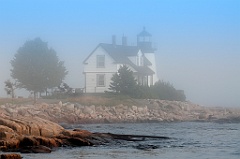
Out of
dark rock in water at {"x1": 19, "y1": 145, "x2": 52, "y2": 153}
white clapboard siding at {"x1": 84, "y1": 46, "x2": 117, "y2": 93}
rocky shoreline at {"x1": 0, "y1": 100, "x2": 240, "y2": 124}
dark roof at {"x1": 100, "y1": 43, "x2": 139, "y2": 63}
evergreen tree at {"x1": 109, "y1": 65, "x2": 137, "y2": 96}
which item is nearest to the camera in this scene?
dark rock in water at {"x1": 19, "y1": 145, "x2": 52, "y2": 153}

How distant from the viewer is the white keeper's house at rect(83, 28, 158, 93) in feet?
225

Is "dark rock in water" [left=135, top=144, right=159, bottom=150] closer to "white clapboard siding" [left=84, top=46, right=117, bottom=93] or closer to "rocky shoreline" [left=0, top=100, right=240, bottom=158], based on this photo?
"rocky shoreline" [left=0, top=100, right=240, bottom=158]

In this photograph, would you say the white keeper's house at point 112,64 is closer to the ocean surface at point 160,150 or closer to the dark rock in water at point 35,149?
the ocean surface at point 160,150

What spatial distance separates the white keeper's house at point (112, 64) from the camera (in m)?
68.5

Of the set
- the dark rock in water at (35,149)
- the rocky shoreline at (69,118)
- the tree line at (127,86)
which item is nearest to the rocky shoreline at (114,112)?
the rocky shoreline at (69,118)

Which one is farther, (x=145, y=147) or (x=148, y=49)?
(x=148, y=49)

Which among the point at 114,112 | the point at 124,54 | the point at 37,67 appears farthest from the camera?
the point at 124,54

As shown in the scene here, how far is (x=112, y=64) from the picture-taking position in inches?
2719

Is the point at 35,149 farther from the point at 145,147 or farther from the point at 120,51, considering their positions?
the point at 120,51

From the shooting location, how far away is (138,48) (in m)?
77.5

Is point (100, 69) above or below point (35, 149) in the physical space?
above

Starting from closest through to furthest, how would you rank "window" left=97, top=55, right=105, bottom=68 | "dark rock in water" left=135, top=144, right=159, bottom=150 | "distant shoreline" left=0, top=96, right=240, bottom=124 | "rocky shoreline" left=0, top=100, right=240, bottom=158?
"rocky shoreline" left=0, top=100, right=240, bottom=158
"dark rock in water" left=135, top=144, right=159, bottom=150
"distant shoreline" left=0, top=96, right=240, bottom=124
"window" left=97, top=55, right=105, bottom=68

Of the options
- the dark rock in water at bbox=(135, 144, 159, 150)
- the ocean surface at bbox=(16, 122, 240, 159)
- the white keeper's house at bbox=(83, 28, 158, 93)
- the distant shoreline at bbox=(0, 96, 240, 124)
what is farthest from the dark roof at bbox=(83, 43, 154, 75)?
the dark rock in water at bbox=(135, 144, 159, 150)

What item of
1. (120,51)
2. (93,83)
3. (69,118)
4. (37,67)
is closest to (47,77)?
(37,67)
